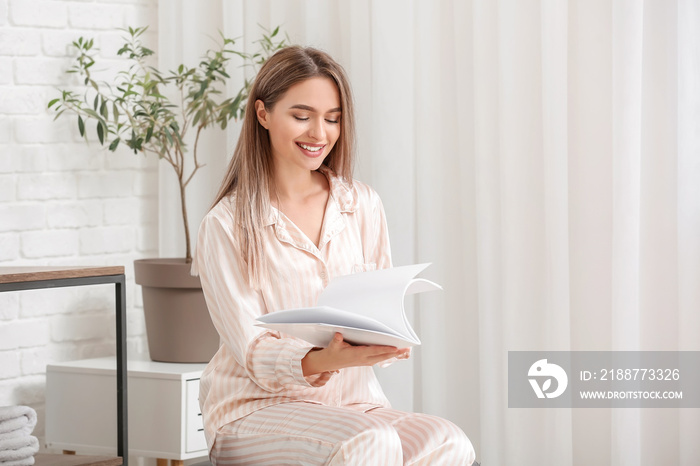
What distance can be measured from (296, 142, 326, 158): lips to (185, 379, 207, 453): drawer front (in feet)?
2.95

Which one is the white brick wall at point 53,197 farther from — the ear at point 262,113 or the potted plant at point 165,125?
the ear at point 262,113

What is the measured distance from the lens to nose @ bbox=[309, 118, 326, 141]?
1773 millimetres

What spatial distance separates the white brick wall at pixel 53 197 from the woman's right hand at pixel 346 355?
1.42 meters

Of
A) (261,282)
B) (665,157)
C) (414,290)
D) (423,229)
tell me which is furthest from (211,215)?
(665,157)

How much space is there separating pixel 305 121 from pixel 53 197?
1.24m

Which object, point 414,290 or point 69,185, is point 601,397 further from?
→ point 69,185

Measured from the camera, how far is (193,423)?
2.42 metres

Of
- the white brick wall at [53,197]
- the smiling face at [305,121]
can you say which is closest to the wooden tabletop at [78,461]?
the white brick wall at [53,197]

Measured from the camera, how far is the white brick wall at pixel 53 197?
8.65ft

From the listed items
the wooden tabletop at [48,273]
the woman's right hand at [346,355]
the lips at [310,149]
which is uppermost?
the lips at [310,149]

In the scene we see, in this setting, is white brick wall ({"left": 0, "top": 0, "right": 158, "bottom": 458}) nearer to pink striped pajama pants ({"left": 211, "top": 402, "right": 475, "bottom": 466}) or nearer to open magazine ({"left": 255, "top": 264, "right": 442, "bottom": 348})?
pink striped pajama pants ({"left": 211, "top": 402, "right": 475, "bottom": 466})

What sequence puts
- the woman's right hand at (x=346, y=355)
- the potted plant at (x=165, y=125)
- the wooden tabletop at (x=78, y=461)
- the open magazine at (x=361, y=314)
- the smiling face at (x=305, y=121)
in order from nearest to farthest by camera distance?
the open magazine at (x=361, y=314)
the woman's right hand at (x=346, y=355)
the smiling face at (x=305, y=121)
the wooden tabletop at (x=78, y=461)
the potted plant at (x=165, y=125)

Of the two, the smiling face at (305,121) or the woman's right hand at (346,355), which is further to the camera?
the smiling face at (305,121)

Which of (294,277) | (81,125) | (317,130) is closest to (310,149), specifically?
(317,130)
